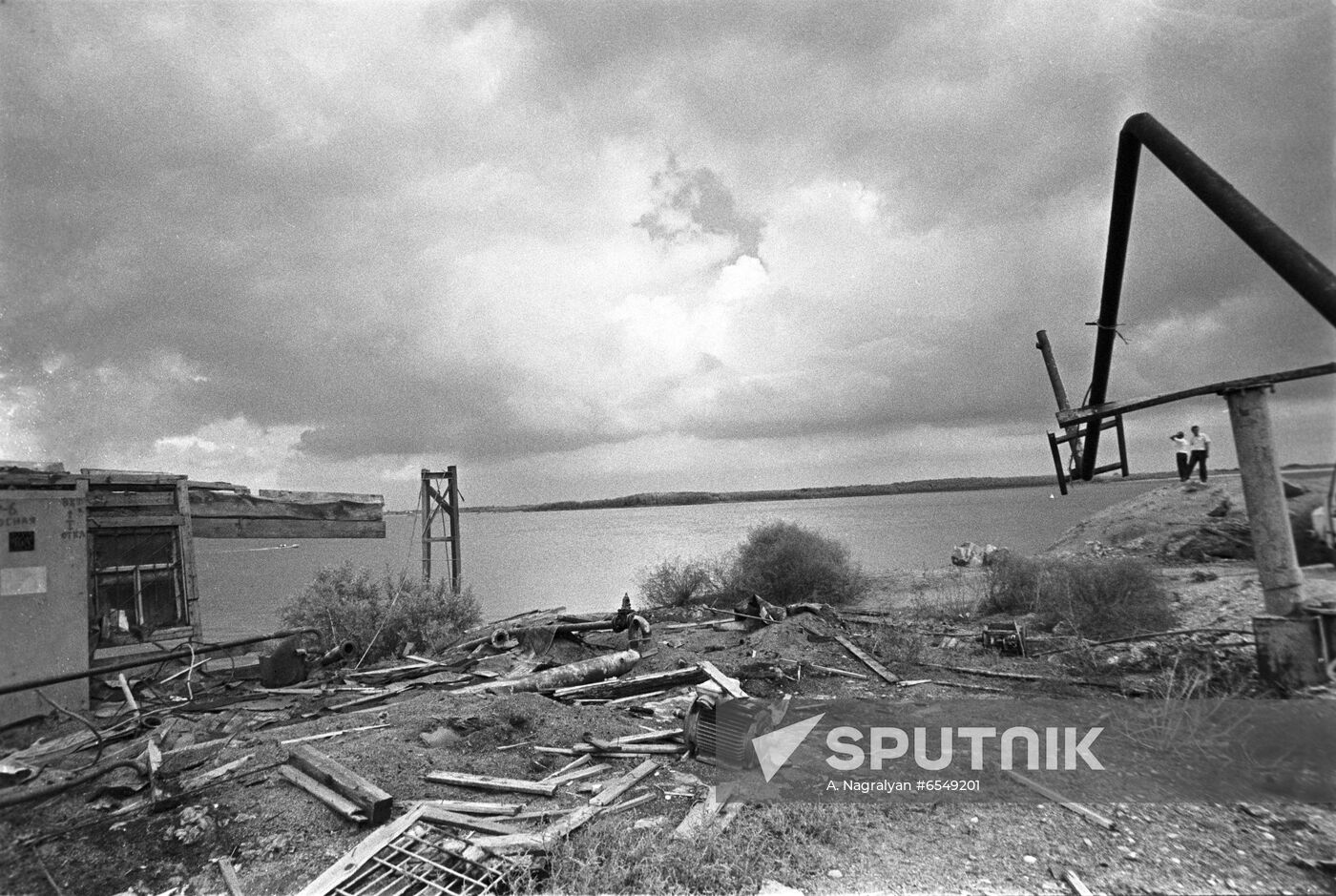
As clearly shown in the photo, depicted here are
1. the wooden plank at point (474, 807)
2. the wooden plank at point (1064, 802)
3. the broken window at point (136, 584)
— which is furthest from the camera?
the broken window at point (136, 584)

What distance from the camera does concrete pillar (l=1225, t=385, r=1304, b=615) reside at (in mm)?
6312

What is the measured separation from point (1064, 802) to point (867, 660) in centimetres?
562

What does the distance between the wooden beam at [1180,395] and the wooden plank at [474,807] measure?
6.78m

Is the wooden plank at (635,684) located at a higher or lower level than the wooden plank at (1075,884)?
higher

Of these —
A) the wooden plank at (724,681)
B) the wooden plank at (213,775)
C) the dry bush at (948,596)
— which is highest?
the wooden plank at (213,775)

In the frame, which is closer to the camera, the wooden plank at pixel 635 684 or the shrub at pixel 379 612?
the wooden plank at pixel 635 684

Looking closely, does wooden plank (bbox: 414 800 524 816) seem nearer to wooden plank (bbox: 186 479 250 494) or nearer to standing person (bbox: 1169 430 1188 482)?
wooden plank (bbox: 186 479 250 494)

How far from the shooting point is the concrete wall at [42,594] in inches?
306

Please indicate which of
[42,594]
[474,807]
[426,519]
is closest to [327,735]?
[474,807]

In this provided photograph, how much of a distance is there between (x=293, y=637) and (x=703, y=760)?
824 cm

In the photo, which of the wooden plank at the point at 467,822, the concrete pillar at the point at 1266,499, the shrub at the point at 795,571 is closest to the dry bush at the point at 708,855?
the wooden plank at the point at 467,822

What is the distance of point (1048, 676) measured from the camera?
9383 mm

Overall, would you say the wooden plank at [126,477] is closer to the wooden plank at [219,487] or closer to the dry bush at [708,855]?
the wooden plank at [219,487]

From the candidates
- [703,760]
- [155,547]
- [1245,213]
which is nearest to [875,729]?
[703,760]
